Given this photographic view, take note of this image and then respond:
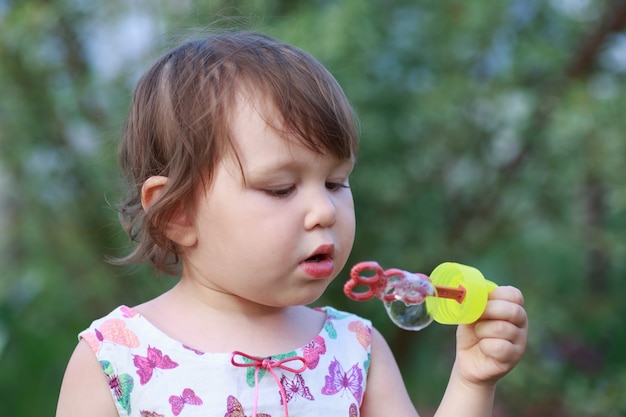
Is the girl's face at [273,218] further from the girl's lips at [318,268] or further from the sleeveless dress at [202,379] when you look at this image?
the sleeveless dress at [202,379]

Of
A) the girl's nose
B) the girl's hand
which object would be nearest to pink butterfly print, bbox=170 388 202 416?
the girl's nose

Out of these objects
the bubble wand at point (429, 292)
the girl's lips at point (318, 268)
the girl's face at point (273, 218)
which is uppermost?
the girl's face at point (273, 218)

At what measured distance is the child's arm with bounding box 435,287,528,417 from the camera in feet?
4.92

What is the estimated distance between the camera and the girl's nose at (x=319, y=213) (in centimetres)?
145

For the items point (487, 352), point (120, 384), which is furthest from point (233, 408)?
point (487, 352)

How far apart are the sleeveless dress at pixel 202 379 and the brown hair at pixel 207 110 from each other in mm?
200

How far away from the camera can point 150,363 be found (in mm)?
1517

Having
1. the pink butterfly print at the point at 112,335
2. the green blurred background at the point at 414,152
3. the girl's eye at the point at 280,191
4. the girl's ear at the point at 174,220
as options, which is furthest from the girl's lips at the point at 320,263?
the green blurred background at the point at 414,152

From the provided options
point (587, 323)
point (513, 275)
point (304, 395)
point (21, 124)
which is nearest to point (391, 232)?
point (513, 275)

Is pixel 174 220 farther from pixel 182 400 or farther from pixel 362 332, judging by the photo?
pixel 362 332

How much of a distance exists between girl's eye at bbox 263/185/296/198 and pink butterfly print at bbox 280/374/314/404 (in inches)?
12.5

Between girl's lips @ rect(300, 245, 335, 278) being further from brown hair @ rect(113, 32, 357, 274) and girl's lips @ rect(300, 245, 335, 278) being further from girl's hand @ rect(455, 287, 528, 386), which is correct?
girl's hand @ rect(455, 287, 528, 386)

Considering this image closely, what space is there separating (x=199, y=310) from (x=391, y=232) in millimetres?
1903

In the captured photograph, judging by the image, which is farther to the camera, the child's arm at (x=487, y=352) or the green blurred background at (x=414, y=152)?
the green blurred background at (x=414, y=152)
